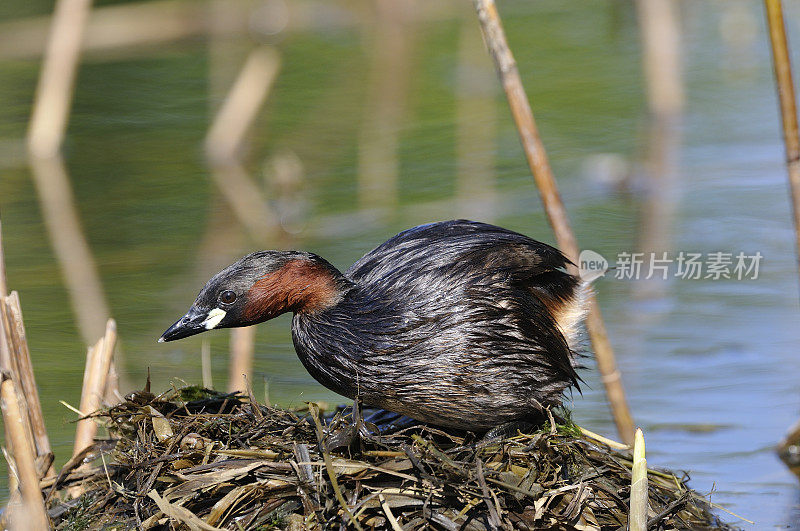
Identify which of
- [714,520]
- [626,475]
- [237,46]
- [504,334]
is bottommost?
[714,520]

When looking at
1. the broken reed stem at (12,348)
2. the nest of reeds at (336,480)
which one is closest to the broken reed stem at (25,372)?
the broken reed stem at (12,348)

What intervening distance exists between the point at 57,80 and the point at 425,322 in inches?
267

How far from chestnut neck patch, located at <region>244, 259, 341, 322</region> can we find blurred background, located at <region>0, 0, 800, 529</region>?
1.49 meters

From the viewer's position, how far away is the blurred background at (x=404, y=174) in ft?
18.2

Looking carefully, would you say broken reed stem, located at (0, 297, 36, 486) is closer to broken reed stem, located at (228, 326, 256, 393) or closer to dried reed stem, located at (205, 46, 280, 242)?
broken reed stem, located at (228, 326, 256, 393)

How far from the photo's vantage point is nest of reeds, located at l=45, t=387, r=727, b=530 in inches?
128

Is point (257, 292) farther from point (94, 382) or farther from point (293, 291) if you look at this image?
point (94, 382)

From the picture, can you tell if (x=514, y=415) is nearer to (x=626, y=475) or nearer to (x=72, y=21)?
(x=626, y=475)

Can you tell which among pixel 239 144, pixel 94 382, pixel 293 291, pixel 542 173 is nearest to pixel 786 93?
pixel 542 173

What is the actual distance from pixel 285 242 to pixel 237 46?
20.5ft

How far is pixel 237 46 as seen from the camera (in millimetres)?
13094

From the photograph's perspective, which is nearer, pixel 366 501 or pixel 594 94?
pixel 366 501

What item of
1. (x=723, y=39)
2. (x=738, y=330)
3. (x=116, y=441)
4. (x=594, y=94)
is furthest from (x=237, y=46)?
(x=116, y=441)

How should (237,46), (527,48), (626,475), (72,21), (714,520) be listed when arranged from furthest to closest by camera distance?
(237,46), (527,48), (72,21), (714,520), (626,475)
